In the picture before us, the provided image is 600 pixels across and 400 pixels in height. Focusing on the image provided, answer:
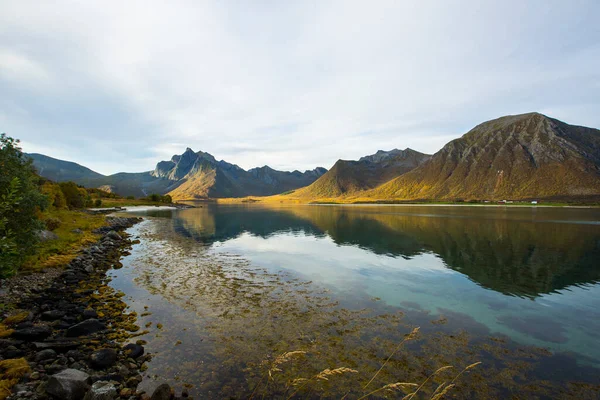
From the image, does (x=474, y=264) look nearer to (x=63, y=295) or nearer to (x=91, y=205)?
(x=63, y=295)

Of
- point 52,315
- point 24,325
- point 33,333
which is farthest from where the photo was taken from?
point 52,315

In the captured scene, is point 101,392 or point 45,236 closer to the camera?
point 101,392

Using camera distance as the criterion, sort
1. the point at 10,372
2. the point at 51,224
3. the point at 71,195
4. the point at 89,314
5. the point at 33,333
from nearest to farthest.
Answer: the point at 10,372
the point at 33,333
the point at 89,314
the point at 51,224
the point at 71,195

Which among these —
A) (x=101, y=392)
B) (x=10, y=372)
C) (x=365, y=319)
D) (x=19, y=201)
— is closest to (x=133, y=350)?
(x=101, y=392)

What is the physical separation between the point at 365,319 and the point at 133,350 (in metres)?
14.1

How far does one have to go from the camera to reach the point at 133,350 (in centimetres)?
1388

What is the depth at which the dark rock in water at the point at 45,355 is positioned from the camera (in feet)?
40.9

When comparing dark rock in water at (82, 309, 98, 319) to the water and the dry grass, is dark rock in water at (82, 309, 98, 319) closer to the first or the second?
the water

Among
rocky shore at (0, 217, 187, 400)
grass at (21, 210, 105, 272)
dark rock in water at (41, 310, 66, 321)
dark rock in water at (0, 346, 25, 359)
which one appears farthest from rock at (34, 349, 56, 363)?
grass at (21, 210, 105, 272)

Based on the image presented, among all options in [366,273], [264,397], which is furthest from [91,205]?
[264,397]

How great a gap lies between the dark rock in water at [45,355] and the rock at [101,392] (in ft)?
14.7

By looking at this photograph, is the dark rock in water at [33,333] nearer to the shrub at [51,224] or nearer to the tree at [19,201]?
the tree at [19,201]

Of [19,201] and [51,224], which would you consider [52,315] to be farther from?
[51,224]

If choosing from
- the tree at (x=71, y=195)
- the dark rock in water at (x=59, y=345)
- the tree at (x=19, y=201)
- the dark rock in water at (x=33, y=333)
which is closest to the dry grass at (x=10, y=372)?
the dark rock in water at (x=59, y=345)
